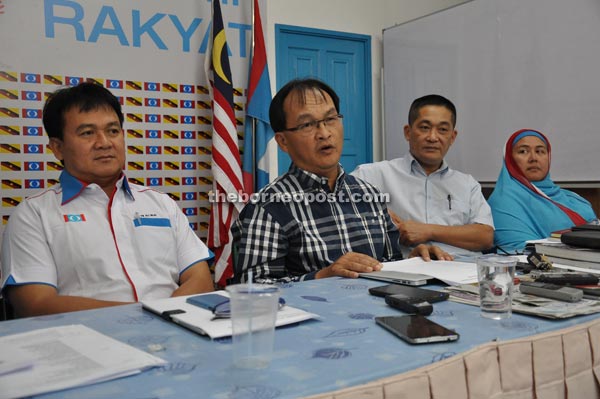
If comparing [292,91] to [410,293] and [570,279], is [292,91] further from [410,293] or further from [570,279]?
[570,279]

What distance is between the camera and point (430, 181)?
2.64 metres

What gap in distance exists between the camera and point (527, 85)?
343cm

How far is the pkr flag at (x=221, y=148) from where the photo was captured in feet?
10.2

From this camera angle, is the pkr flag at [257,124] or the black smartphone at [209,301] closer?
the black smartphone at [209,301]

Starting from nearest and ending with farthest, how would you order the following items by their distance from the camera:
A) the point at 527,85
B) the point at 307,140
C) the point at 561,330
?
the point at 561,330, the point at 307,140, the point at 527,85

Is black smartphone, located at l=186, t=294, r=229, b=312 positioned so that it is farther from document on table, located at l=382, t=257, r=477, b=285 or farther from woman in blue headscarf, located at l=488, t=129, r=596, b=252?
woman in blue headscarf, located at l=488, t=129, r=596, b=252

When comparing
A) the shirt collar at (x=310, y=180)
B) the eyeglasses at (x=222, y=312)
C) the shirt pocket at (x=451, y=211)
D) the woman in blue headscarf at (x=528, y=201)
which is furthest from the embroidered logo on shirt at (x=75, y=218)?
the woman in blue headscarf at (x=528, y=201)

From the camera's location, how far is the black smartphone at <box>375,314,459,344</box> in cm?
85

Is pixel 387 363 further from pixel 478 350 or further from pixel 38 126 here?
pixel 38 126

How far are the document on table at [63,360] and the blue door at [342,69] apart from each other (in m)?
3.13

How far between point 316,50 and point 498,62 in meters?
1.32

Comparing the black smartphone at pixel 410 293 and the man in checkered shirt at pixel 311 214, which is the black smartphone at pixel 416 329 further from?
the man in checkered shirt at pixel 311 214

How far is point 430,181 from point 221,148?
120 centimetres

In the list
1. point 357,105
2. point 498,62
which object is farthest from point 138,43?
point 498,62
